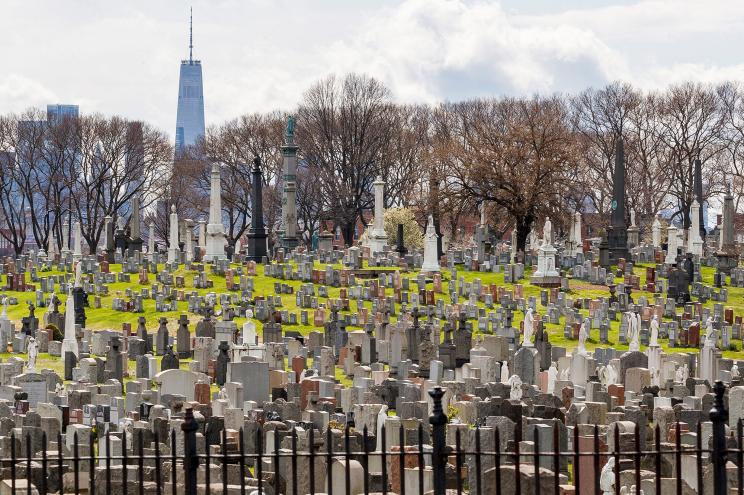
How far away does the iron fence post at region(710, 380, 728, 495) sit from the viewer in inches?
323

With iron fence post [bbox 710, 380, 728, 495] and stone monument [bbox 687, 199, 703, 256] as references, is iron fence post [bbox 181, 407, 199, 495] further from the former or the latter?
stone monument [bbox 687, 199, 703, 256]

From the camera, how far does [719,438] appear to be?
8328mm

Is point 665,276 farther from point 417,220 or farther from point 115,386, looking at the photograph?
point 115,386

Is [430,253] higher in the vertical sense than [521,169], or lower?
lower

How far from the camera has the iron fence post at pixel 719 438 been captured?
820 centimetres

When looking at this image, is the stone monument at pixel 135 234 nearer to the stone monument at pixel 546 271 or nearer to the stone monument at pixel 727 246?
the stone monument at pixel 546 271

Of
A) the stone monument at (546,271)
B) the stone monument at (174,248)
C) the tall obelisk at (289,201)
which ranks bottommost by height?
the stone monument at (546,271)

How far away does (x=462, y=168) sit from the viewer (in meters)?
47.8

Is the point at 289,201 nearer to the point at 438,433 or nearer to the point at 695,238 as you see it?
the point at 695,238

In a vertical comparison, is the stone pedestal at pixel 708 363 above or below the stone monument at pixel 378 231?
below

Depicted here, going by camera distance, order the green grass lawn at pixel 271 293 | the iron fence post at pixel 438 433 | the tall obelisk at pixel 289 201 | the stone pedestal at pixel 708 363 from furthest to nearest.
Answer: the tall obelisk at pixel 289 201 → the green grass lawn at pixel 271 293 → the stone pedestal at pixel 708 363 → the iron fence post at pixel 438 433

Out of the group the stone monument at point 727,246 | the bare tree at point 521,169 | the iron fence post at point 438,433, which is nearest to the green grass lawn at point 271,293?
the stone monument at point 727,246

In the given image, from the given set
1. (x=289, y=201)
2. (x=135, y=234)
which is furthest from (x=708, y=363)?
(x=135, y=234)

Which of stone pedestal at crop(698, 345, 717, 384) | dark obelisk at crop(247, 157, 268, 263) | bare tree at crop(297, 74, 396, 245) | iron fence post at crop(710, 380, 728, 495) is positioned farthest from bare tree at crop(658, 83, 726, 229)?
iron fence post at crop(710, 380, 728, 495)
